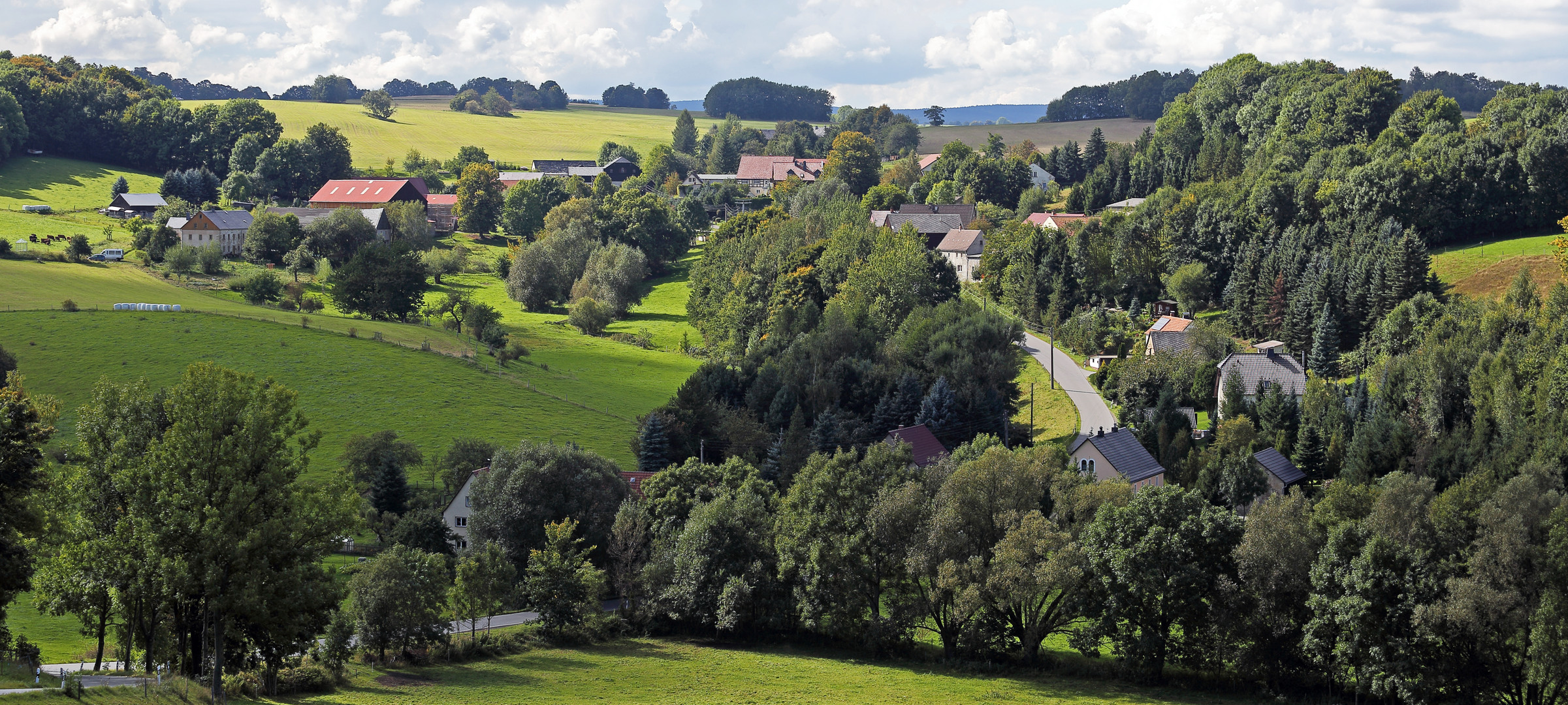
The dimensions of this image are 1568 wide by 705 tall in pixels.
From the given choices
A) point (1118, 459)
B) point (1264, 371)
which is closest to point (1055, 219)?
point (1264, 371)

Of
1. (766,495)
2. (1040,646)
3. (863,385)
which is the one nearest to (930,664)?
(1040,646)

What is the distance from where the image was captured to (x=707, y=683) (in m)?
35.9

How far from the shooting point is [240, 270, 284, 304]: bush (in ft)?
285

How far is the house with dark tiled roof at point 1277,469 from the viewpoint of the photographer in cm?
5988

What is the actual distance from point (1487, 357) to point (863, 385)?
3304 cm

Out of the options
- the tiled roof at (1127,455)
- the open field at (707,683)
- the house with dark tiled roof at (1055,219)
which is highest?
the house with dark tiled roof at (1055,219)

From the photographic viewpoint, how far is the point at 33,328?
67438 millimetres

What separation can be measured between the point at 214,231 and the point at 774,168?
77244 mm

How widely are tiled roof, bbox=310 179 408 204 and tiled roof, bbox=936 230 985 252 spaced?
61.3 m

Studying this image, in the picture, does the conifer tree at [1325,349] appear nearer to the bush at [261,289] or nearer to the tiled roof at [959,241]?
the tiled roof at [959,241]

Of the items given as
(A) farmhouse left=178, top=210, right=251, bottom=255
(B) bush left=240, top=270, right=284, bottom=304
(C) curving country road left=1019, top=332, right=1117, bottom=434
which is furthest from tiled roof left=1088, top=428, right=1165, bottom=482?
(A) farmhouse left=178, top=210, right=251, bottom=255

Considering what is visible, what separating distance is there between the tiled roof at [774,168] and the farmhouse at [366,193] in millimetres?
45766

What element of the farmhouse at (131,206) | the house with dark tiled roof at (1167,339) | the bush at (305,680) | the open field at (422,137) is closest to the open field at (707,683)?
the bush at (305,680)

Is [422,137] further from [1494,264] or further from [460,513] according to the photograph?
[1494,264]
